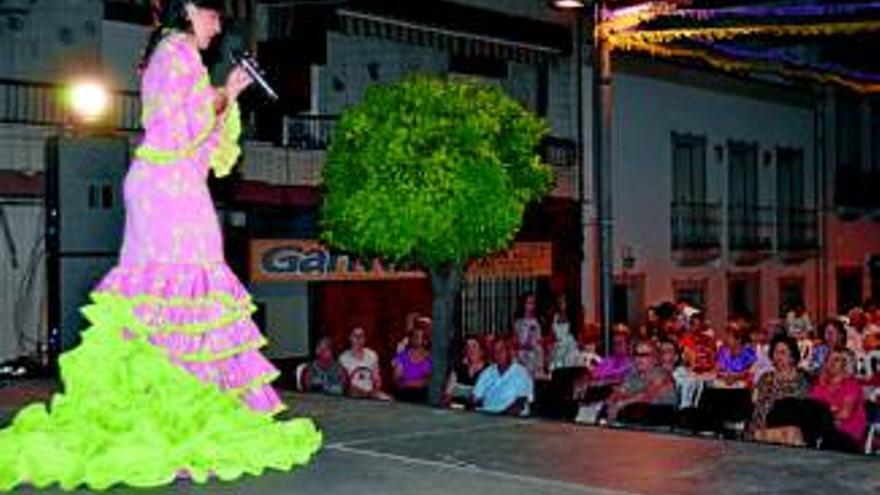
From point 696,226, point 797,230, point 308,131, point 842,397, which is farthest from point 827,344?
point 797,230

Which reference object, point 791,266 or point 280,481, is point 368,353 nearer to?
point 280,481

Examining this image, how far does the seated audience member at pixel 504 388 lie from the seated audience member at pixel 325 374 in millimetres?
1175

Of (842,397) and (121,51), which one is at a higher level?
(121,51)

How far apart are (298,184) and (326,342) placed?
18.6ft

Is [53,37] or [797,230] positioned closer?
[53,37]

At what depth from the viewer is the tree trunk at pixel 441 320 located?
375 inches

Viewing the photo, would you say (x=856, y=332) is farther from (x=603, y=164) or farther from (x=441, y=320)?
→ (x=441, y=320)

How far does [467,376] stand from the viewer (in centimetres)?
1106

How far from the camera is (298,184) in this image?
642 inches

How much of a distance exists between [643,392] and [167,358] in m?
5.12

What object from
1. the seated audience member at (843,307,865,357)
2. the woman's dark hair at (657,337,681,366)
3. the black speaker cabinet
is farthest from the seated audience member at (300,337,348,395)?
the seated audience member at (843,307,865,357)

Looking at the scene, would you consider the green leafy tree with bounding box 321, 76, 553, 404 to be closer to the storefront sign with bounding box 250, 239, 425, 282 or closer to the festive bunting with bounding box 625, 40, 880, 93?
the festive bunting with bounding box 625, 40, 880, 93

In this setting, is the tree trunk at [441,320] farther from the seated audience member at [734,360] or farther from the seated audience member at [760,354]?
the seated audience member at [734,360]

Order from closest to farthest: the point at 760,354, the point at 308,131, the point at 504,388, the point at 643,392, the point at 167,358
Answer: the point at 167,358
the point at 643,392
the point at 504,388
the point at 760,354
the point at 308,131
